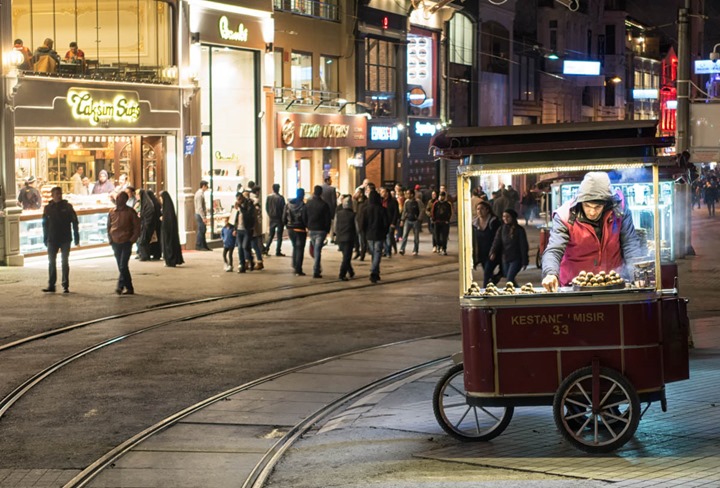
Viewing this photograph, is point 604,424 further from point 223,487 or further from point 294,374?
point 294,374

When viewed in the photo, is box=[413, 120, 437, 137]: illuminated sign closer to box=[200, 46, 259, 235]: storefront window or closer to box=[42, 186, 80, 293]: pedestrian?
box=[200, 46, 259, 235]: storefront window

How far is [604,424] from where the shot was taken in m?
8.81

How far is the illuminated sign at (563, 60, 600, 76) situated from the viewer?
61.2 m

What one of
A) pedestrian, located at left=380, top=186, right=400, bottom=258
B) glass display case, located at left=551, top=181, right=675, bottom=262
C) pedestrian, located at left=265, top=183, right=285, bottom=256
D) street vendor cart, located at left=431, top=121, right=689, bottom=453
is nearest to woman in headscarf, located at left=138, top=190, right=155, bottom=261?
pedestrian, located at left=265, top=183, right=285, bottom=256

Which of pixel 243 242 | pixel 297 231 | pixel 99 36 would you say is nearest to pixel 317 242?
pixel 297 231

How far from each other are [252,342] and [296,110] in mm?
22808

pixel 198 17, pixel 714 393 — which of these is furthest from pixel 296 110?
pixel 714 393

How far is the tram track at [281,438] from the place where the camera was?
8.79 metres

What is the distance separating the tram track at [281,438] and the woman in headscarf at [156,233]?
41.6 feet

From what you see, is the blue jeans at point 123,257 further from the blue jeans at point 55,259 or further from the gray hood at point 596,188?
the gray hood at point 596,188

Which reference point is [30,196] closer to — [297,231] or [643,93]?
[297,231]

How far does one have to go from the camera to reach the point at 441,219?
30.6m

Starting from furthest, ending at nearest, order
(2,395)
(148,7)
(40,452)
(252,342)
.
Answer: (148,7), (252,342), (2,395), (40,452)

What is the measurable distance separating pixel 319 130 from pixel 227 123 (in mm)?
4923
